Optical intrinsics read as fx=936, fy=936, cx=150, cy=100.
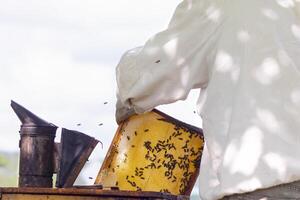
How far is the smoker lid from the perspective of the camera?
13.8 ft

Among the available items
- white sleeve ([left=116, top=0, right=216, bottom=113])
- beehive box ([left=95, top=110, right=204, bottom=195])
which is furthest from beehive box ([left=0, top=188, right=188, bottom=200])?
white sleeve ([left=116, top=0, right=216, bottom=113])

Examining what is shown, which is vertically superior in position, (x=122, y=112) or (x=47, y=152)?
(x=122, y=112)

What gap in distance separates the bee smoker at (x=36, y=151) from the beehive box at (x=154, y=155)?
0.27m

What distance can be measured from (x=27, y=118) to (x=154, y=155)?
0.65m

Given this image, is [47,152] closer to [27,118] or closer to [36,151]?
[36,151]

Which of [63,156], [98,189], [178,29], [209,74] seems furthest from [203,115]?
[63,156]

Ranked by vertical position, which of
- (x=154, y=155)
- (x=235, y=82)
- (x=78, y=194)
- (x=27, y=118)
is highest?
(x=27, y=118)

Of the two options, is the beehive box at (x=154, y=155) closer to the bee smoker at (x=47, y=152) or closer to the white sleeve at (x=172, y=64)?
the bee smoker at (x=47, y=152)

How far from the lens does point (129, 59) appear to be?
12.1 ft

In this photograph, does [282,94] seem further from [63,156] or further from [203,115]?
[63,156]

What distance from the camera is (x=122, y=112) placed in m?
3.93

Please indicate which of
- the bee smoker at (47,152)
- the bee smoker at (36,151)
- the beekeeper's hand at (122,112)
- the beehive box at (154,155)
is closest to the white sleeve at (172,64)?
the beekeeper's hand at (122,112)

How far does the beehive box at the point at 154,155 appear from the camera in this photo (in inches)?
157

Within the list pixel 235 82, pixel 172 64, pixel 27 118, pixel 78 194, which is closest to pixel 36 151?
pixel 27 118
